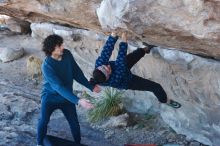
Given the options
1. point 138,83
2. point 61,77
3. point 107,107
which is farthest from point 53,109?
point 107,107

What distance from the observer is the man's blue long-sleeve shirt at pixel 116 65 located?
5.98 metres

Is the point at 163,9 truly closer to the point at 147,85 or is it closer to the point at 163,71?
the point at 147,85

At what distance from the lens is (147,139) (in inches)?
303

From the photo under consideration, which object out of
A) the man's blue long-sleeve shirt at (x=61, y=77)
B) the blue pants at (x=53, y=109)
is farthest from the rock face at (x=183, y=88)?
the blue pants at (x=53, y=109)

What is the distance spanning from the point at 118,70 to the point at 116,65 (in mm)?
70

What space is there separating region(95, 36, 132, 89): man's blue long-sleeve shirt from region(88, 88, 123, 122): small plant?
7.54 feet

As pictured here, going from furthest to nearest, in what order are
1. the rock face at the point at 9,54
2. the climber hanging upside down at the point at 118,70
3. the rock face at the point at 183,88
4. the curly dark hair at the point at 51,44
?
the rock face at the point at 9,54, the rock face at the point at 183,88, the climber hanging upside down at the point at 118,70, the curly dark hair at the point at 51,44

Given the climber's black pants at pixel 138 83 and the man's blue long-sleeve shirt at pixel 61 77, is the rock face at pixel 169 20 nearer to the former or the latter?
the climber's black pants at pixel 138 83

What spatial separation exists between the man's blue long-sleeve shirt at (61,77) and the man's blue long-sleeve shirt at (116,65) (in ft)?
1.05

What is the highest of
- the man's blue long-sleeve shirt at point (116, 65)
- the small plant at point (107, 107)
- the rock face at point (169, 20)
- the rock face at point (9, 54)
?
the rock face at point (169, 20)

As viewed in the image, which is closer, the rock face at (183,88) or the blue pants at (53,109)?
the blue pants at (53,109)

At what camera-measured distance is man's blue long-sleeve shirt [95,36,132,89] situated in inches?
235

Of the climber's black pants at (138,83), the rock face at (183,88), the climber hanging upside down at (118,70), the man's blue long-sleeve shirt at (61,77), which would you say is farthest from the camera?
the rock face at (183,88)

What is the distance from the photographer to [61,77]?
5.86m
